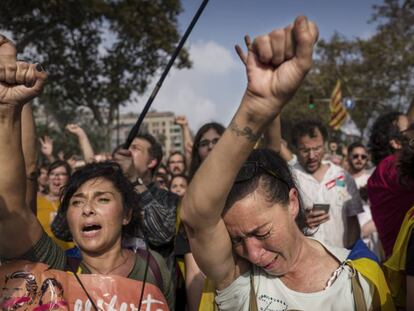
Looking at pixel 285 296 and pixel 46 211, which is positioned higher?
pixel 285 296

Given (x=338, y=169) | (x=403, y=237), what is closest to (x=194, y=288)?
(x=403, y=237)

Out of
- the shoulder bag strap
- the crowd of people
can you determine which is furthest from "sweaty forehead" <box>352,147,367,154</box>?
the shoulder bag strap

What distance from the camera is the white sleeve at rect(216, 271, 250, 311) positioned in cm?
210

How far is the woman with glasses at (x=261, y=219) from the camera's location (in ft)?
5.57

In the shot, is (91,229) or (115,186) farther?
(115,186)

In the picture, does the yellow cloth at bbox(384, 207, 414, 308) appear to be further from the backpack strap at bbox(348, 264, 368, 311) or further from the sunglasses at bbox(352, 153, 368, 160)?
the sunglasses at bbox(352, 153, 368, 160)

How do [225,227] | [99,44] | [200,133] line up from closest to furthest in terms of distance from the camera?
[225,227], [200,133], [99,44]

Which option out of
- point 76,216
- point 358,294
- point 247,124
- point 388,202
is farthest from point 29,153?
point 388,202

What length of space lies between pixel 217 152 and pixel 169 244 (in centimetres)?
182

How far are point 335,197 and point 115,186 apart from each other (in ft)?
7.96

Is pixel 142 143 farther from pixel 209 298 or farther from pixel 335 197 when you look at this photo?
pixel 209 298

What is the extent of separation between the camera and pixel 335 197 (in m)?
4.86

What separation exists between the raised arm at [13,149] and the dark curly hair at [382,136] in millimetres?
2967

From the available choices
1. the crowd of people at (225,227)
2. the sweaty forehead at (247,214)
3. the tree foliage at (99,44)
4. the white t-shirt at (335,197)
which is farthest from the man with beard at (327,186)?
the tree foliage at (99,44)
